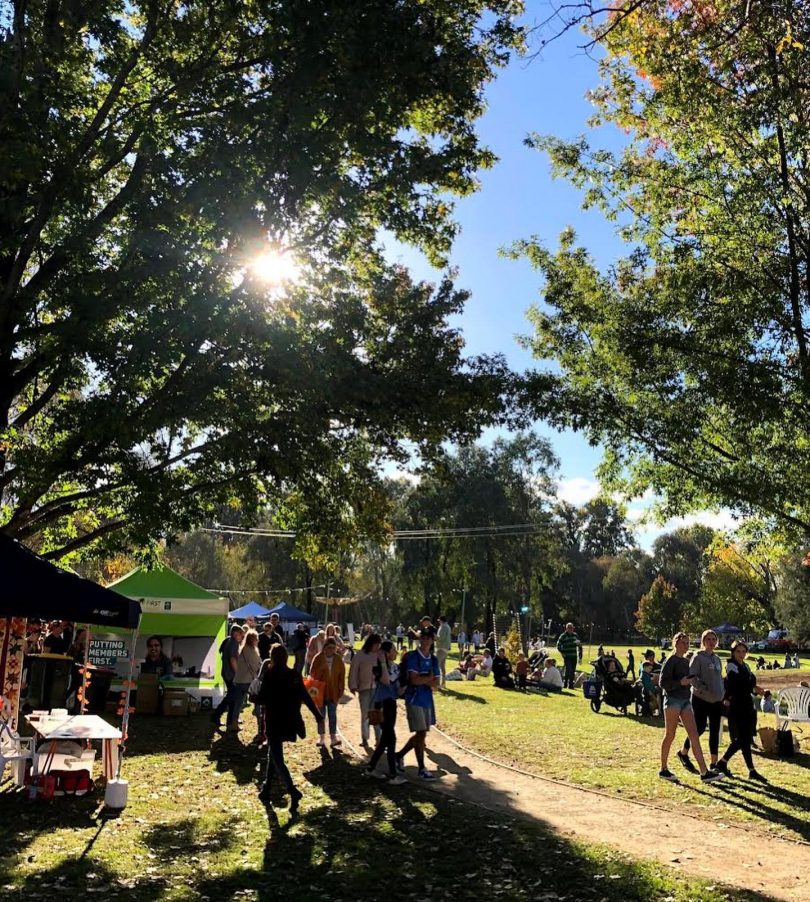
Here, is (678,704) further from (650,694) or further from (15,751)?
(15,751)

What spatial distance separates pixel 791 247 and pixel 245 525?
9441 mm

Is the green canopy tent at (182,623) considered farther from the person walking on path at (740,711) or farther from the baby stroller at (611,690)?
the person walking on path at (740,711)

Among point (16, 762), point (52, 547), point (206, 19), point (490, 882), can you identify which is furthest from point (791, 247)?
point (52, 547)

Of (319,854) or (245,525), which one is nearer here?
(319,854)

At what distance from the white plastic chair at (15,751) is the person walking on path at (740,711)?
845 cm

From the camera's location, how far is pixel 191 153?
1008 cm

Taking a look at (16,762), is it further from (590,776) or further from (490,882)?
(590,776)

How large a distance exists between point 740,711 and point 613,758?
6.76 ft

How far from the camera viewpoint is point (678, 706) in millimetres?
10258

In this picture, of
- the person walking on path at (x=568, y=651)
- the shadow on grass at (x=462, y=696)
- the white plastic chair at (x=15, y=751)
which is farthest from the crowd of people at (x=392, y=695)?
the person walking on path at (x=568, y=651)

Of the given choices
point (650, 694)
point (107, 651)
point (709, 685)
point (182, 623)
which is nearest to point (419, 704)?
point (709, 685)

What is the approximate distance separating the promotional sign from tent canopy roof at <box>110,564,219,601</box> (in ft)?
3.70

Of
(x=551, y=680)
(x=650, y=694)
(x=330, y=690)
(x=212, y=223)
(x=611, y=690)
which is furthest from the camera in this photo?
(x=551, y=680)

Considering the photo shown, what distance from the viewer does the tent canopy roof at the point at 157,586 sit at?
664 inches
